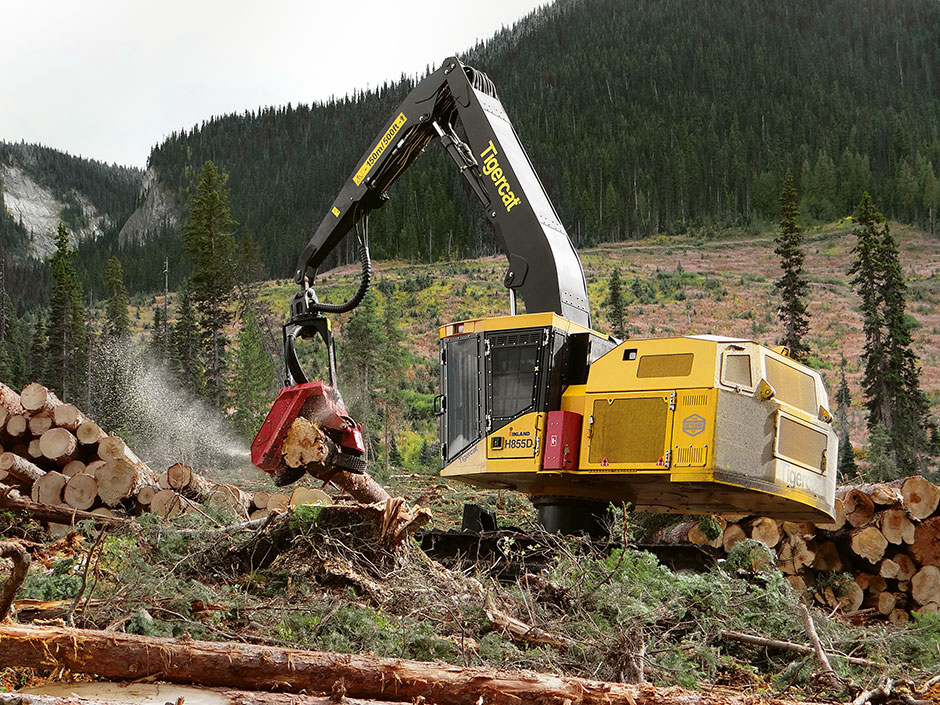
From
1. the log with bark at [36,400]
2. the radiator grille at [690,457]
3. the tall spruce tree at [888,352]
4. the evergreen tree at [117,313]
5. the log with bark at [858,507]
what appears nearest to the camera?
the radiator grille at [690,457]

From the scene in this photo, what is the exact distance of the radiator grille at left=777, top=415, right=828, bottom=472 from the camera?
7746 mm

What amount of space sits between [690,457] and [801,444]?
117cm

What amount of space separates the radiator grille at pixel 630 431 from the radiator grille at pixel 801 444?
3.28ft

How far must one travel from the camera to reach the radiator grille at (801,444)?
7.75 metres

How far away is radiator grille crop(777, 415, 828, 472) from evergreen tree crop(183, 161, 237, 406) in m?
30.2

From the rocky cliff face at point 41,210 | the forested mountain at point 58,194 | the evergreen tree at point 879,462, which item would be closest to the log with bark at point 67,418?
the evergreen tree at point 879,462

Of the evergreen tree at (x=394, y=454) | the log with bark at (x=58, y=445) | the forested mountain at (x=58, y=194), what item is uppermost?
the forested mountain at (x=58, y=194)

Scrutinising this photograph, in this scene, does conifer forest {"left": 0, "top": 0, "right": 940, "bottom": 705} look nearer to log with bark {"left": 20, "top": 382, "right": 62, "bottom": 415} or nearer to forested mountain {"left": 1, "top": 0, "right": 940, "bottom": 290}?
log with bark {"left": 20, "top": 382, "right": 62, "bottom": 415}

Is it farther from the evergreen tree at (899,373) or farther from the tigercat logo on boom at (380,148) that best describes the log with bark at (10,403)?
the evergreen tree at (899,373)

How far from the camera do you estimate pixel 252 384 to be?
30984 mm

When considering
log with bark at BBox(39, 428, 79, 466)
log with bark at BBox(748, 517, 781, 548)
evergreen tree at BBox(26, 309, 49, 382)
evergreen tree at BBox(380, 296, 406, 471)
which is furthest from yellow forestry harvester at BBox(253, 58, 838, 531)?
evergreen tree at BBox(26, 309, 49, 382)

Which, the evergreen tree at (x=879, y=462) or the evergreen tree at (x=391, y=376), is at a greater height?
the evergreen tree at (x=391, y=376)

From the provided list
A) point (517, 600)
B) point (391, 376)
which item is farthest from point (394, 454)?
point (517, 600)

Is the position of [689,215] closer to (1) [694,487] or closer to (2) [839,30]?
(2) [839,30]
